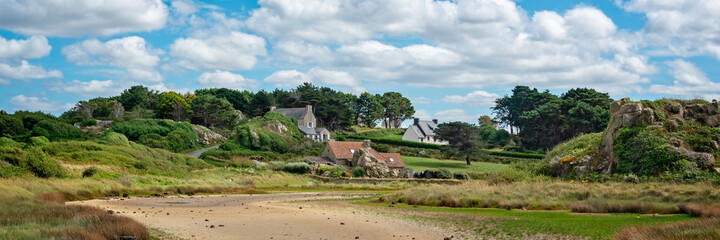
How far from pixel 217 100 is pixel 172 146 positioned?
28.4 meters

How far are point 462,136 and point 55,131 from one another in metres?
47.3

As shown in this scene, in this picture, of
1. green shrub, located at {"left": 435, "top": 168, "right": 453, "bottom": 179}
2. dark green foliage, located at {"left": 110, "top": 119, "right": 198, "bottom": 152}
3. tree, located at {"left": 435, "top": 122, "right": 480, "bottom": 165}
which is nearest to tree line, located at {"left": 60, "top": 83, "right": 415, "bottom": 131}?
dark green foliage, located at {"left": 110, "top": 119, "right": 198, "bottom": 152}

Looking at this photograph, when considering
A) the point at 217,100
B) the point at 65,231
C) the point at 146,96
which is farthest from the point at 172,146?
the point at 65,231

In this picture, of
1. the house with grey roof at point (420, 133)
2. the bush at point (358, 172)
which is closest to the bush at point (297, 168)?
the bush at point (358, 172)

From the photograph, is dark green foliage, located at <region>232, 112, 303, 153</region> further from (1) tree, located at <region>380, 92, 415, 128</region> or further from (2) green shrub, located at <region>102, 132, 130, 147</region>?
(1) tree, located at <region>380, 92, 415, 128</region>

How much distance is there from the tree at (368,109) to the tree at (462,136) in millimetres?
54526

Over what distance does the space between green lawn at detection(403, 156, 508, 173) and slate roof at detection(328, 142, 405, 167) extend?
3934mm

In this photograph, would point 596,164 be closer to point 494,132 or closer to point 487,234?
point 487,234

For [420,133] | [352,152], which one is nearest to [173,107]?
[352,152]

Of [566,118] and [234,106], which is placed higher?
[234,106]

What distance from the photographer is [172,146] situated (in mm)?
67500

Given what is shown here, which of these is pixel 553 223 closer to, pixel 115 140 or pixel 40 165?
pixel 40 165

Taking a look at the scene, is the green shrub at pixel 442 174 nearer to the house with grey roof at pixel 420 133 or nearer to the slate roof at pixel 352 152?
the slate roof at pixel 352 152

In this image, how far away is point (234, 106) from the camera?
117 meters
